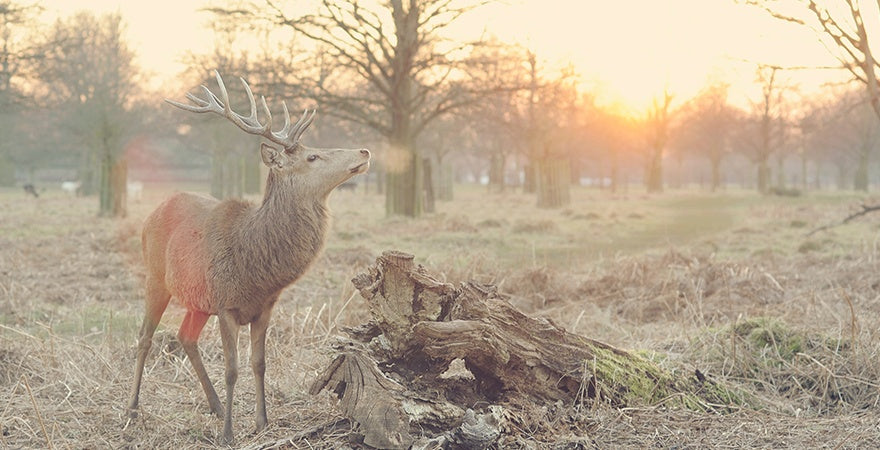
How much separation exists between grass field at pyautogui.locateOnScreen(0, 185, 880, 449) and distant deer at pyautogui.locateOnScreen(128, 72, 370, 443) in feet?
1.39

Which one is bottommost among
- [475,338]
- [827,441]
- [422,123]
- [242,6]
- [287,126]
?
[827,441]

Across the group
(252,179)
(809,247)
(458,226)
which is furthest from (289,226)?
(252,179)

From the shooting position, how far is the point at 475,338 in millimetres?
3732

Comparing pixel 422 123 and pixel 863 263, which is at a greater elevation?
pixel 422 123

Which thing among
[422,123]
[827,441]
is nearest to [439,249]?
[422,123]

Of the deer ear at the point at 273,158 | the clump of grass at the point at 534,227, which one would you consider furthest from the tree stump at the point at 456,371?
the clump of grass at the point at 534,227

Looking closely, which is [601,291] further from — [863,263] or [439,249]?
[439,249]

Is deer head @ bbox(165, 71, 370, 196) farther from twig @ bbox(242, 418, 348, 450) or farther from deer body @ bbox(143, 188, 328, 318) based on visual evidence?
twig @ bbox(242, 418, 348, 450)

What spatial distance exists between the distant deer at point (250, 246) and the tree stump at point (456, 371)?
1.64 feet

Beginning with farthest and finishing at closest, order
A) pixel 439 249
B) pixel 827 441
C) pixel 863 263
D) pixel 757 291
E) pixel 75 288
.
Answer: pixel 439 249 < pixel 863 263 < pixel 75 288 < pixel 757 291 < pixel 827 441

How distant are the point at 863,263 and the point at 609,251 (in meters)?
4.09

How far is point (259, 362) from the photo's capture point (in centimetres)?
408

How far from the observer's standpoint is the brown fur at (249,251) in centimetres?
404

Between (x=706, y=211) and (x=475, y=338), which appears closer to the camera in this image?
(x=475, y=338)
